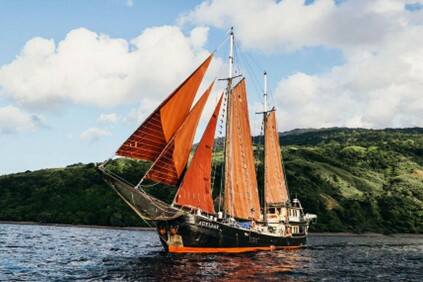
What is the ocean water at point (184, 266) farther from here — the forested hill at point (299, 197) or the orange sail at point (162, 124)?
the forested hill at point (299, 197)

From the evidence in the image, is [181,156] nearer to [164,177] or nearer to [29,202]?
[164,177]

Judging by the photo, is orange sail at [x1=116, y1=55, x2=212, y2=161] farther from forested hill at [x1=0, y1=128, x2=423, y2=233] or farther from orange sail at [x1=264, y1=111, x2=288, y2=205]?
forested hill at [x1=0, y1=128, x2=423, y2=233]

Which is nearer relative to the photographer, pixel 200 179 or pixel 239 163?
pixel 200 179

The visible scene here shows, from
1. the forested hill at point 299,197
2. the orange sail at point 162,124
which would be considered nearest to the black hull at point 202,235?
the orange sail at point 162,124

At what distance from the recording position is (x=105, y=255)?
59969 millimetres

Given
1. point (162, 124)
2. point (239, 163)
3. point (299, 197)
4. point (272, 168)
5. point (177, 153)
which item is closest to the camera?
point (162, 124)

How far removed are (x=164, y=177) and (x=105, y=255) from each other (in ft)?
41.6

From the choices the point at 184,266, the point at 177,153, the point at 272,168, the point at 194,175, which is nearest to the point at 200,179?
the point at 194,175

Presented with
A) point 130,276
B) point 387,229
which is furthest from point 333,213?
point 130,276

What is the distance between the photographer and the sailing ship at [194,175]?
54344 mm

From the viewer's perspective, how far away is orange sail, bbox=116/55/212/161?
173ft

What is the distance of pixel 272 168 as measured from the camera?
8562 centimetres

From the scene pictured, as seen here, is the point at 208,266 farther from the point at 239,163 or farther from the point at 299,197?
the point at 299,197

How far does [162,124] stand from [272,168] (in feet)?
→ 118
